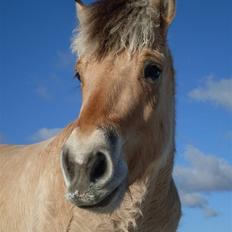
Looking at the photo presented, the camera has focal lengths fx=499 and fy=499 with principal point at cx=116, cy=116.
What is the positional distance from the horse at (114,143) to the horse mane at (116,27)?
1 centimetres

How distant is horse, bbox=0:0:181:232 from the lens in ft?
16.8

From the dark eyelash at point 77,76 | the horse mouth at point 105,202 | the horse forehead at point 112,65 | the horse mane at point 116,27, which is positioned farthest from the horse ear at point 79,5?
the horse mouth at point 105,202

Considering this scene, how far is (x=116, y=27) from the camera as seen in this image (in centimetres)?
626

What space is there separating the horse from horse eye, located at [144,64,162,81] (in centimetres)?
1

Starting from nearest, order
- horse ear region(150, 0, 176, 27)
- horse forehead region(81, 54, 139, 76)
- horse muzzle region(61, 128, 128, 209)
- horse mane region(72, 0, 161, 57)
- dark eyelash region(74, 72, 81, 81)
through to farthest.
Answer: horse muzzle region(61, 128, 128, 209), horse forehead region(81, 54, 139, 76), horse mane region(72, 0, 161, 57), dark eyelash region(74, 72, 81, 81), horse ear region(150, 0, 176, 27)

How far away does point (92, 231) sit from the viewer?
20.2 feet

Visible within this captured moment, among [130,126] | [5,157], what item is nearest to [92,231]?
[130,126]

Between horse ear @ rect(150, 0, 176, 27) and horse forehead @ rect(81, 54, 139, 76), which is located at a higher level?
horse ear @ rect(150, 0, 176, 27)

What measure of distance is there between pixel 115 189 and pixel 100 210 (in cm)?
27

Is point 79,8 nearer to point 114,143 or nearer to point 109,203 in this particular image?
point 114,143

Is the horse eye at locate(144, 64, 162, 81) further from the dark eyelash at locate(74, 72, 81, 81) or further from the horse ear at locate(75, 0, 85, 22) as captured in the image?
the horse ear at locate(75, 0, 85, 22)

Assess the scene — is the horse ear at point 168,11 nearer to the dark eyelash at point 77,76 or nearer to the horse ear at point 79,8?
the horse ear at point 79,8

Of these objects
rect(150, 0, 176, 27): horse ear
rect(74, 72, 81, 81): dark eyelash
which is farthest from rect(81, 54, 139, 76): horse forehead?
rect(150, 0, 176, 27): horse ear

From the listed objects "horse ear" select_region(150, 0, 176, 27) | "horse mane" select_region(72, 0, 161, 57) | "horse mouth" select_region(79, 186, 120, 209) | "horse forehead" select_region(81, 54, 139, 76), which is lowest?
"horse mouth" select_region(79, 186, 120, 209)
